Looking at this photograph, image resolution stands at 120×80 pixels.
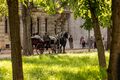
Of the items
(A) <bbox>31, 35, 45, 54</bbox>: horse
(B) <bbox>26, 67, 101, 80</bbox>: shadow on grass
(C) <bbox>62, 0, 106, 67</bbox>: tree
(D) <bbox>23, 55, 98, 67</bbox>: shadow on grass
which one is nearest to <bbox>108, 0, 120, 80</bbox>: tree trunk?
(B) <bbox>26, 67, 101, 80</bbox>: shadow on grass

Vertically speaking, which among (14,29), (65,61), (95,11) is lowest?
(65,61)

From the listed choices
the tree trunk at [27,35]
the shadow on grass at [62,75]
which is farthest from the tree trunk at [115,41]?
the tree trunk at [27,35]

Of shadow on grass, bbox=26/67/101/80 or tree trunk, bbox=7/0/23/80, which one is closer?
tree trunk, bbox=7/0/23/80

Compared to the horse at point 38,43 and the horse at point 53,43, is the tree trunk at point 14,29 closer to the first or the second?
the horse at point 38,43

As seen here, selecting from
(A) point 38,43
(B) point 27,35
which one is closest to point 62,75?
(B) point 27,35

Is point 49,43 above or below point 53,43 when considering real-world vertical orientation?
above

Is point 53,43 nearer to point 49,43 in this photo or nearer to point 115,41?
point 49,43

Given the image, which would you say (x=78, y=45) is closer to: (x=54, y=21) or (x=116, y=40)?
(x=54, y=21)

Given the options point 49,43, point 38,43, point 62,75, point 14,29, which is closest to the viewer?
point 14,29

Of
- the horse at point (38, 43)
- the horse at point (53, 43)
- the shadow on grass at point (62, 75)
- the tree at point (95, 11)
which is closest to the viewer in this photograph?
the shadow on grass at point (62, 75)

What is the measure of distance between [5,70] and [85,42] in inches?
1888

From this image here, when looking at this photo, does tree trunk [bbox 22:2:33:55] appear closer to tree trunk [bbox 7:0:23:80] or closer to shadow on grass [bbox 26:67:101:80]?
shadow on grass [bbox 26:67:101:80]

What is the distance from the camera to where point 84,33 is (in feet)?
223

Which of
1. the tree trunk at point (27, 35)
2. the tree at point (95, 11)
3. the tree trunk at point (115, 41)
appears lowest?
the tree trunk at point (27, 35)
